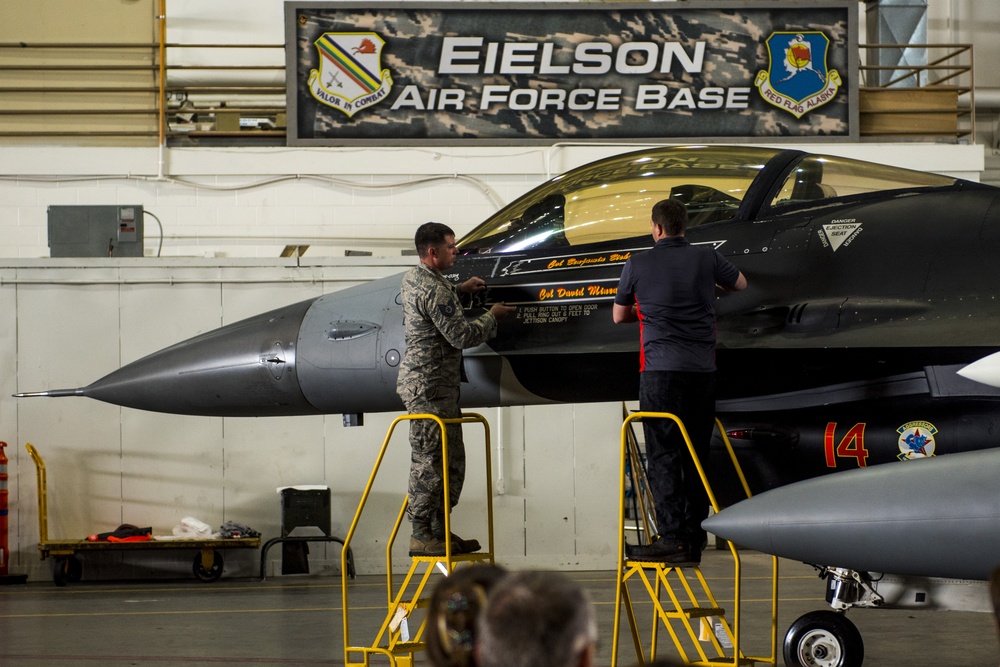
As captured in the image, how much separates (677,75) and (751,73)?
88 cm

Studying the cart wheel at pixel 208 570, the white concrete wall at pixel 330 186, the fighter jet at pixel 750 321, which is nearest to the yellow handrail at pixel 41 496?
the cart wheel at pixel 208 570

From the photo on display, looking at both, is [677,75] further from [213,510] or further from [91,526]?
[91,526]

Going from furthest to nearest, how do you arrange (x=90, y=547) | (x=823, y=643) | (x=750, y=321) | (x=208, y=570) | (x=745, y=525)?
(x=208, y=570)
(x=90, y=547)
(x=823, y=643)
(x=750, y=321)
(x=745, y=525)

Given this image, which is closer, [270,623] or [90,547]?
[270,623]

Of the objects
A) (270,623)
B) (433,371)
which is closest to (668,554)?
(433,371)

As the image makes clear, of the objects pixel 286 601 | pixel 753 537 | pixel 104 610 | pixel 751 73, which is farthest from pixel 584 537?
pixel 753 537

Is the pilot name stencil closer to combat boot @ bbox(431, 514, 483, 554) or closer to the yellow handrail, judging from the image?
combat boot @ bbox(431, 514, 483, 554)

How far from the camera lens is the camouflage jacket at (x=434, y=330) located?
5680 mm

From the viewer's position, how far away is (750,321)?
18.6ft

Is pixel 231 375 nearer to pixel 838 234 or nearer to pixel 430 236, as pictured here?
pixel 430 236

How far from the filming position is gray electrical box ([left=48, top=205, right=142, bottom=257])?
12.0 metres

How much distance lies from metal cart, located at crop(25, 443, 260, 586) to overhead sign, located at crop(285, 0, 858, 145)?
4.76m

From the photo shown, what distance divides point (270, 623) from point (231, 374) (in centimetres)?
264

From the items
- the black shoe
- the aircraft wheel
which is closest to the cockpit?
the black shoe
